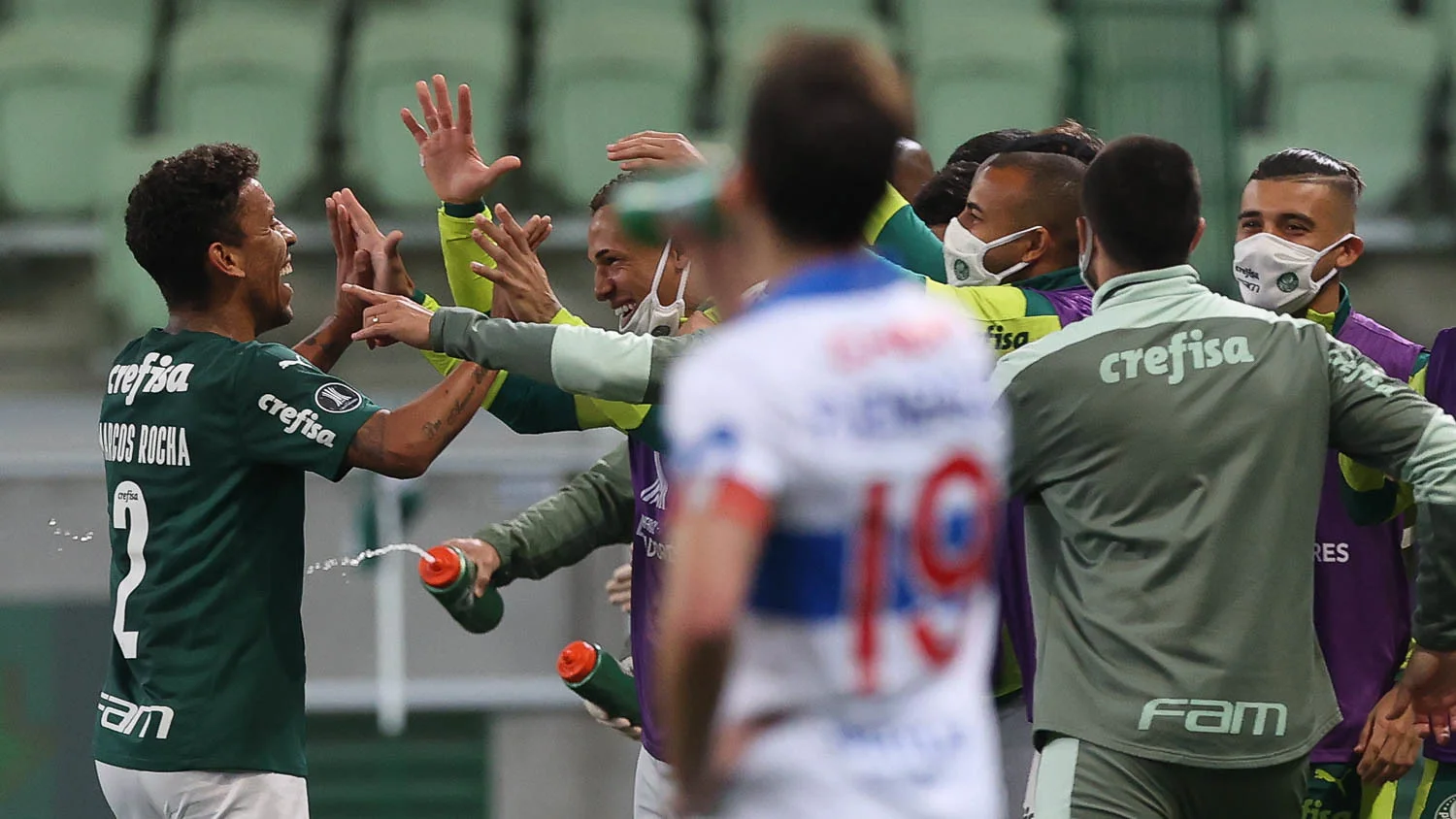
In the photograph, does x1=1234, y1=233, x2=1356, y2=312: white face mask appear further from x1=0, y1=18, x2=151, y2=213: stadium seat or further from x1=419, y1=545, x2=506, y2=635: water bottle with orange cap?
x1=0, y1=18, x2=151, y2=213: stadium seat

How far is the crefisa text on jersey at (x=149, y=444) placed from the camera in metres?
3.41

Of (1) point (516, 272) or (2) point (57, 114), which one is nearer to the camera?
(1) point (516, 272)

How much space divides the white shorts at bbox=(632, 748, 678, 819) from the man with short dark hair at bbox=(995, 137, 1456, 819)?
1172mm

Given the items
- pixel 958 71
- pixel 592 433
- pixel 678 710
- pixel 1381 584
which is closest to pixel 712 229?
pixel 678 710

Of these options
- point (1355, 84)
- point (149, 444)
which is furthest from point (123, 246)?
point (1355, 84)

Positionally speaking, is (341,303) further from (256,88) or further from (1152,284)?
(256,88)

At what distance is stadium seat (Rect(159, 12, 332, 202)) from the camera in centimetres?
820

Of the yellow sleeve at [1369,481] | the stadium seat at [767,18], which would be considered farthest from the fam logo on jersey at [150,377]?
the stadium seat at [767,18]

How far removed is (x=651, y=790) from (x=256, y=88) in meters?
5.06

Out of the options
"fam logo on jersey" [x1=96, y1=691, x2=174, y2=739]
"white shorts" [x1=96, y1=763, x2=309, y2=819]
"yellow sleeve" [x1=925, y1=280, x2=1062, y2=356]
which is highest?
"yellow sleeve" [x1=925, y1=280, x2=1062, y2=356]

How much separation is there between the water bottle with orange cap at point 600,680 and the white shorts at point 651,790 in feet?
0.45

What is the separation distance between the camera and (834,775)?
6.49 feet

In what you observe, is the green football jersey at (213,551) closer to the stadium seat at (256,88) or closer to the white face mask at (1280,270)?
the white face mask at (1280,270)

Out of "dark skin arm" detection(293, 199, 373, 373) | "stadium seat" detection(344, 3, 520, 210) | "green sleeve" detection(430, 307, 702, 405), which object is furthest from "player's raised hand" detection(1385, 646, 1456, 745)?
"stadium seat" detection(344, 3, 520, 210)
